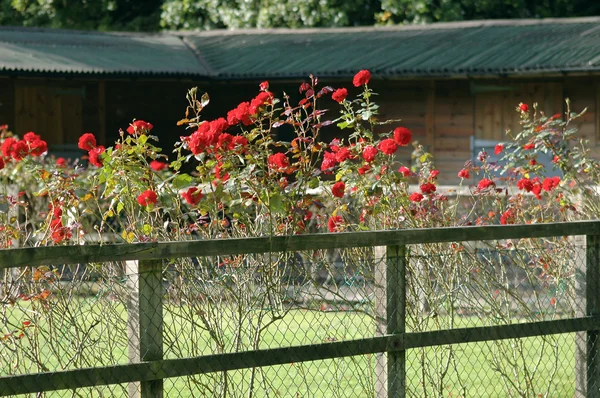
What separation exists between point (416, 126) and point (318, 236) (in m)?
13.0

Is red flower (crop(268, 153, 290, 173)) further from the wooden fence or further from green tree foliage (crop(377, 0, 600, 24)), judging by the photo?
green tree foliage (crop(377, 0, 600, 24))

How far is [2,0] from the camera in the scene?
30219mm

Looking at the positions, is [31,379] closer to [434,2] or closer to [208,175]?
[208,175]

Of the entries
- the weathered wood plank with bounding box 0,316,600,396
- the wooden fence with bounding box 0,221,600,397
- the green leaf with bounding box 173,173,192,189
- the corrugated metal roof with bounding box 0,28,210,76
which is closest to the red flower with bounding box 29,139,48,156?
the green leaf with bounding box 173,173,192,189

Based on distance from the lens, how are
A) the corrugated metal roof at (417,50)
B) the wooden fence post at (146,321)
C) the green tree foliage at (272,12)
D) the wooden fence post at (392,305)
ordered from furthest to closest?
1. the green tree foliage at (272,12)
2. the corrugated metal roof at (417,50)
3. the wooden fence post at (392,305)
4. the wooden fence post at (146,321)

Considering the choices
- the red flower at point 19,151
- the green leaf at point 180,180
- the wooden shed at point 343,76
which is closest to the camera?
the green leaf at point 180,180

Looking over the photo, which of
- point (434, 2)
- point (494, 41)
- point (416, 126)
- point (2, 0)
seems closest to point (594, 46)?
point (494, 41)

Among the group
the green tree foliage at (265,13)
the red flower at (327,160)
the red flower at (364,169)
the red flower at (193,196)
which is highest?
the green tree foliage at (265,13)

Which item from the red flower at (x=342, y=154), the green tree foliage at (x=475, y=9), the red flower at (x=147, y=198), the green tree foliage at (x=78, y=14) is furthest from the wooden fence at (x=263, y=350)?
the green tree foliage at (x=78, y=14)

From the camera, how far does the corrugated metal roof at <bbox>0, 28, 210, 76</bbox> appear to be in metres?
16.5

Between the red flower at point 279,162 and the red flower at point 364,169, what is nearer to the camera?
the red flower at point 279,162

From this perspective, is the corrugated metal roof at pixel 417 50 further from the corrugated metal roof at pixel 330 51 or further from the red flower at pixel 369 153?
the red flower at pixel 369 153

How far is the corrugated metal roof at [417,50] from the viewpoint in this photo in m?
16.2

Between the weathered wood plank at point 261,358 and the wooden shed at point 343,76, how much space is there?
412 inches
